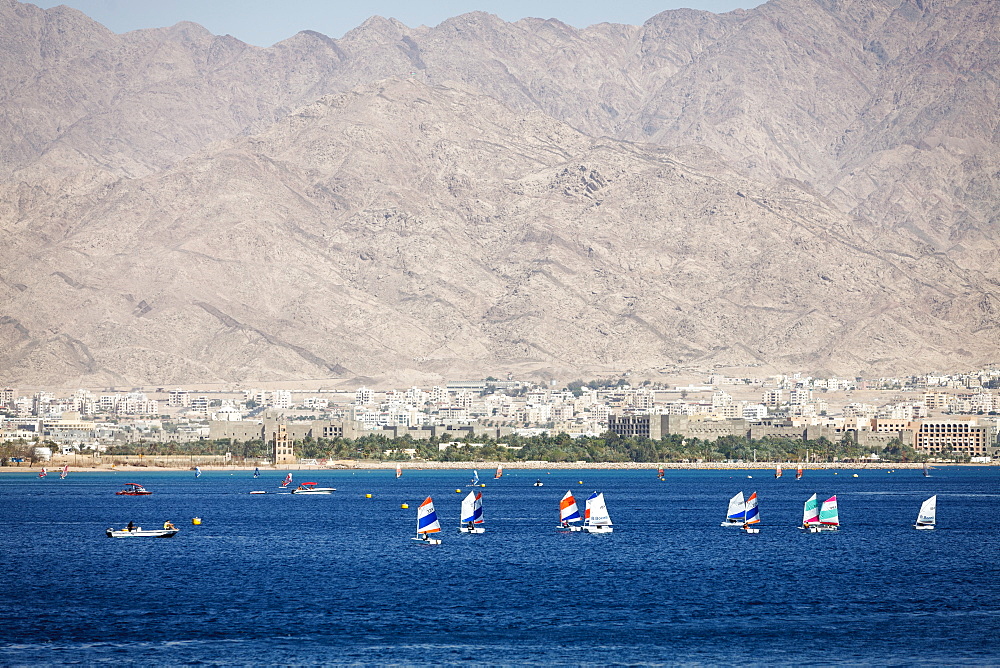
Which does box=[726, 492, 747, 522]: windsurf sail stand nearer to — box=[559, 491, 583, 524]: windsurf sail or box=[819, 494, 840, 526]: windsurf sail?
box=[819, 494, 840, 526]: windsurf sail

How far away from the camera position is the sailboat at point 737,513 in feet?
504

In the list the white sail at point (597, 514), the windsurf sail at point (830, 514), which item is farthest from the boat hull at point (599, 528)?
the windsurf sail at point (830, 514)

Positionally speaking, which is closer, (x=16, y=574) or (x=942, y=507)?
(x=16, y=574)

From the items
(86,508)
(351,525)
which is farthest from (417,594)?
(86,508)

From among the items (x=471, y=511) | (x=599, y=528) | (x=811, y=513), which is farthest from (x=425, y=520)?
(x=811, y=513)

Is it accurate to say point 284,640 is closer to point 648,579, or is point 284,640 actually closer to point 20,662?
point 20,662

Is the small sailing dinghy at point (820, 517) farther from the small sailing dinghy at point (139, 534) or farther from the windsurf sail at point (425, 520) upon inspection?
the small sailing dinghy at point (139, 534)

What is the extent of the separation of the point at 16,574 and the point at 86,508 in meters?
80.2

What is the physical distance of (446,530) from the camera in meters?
153

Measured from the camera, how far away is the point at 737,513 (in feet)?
509

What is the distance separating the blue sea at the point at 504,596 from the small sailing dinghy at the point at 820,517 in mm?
1886

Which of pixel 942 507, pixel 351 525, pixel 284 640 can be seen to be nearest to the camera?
pixel 284 640

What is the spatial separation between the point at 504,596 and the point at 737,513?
57.9m

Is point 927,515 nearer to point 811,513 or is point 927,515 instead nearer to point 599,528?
point 811,513
